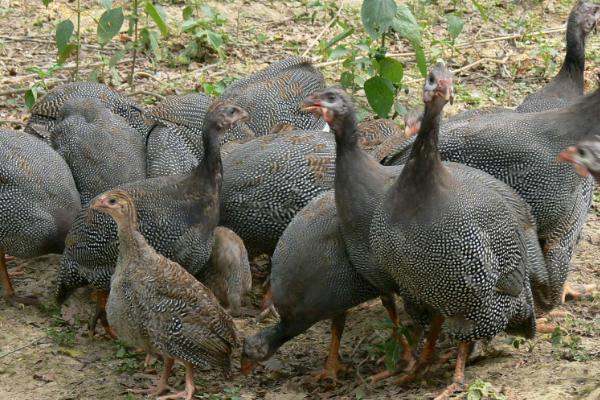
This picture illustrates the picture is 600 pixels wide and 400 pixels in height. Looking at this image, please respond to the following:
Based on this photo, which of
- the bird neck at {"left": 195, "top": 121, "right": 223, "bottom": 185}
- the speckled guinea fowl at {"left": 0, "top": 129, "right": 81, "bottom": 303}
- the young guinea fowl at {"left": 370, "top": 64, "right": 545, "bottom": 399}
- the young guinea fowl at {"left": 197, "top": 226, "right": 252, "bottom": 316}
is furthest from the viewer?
the speckled guinea fowl at {"left": 0, "top": 129, "right": 81, "bottom": 303}

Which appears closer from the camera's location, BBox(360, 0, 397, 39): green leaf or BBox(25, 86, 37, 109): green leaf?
BBox(360, 0, 397, 39): green leaf

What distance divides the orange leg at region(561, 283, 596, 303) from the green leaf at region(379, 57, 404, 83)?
6.52ft

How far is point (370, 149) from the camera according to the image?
21.9 feet

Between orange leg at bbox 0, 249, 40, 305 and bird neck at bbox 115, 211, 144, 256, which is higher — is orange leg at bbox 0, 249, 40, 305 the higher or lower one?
the lower one

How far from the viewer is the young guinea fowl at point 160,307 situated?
5312mm

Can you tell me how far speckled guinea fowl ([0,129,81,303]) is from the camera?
20.2ft

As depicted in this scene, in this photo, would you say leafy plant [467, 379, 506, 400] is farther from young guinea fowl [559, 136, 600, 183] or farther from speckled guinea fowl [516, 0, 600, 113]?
speckled guinea fowl [516, 0, 600, 113]

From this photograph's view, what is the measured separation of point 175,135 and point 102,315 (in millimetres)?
1368

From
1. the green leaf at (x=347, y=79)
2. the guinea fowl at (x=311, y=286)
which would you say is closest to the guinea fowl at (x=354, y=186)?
the guinea fowl at (x=311, y=286)

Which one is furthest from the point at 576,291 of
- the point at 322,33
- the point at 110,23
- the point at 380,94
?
the point at 322,33

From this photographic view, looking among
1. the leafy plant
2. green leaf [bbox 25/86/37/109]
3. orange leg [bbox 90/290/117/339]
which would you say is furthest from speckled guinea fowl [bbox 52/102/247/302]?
green leaf [bbox 25/86/37/109]

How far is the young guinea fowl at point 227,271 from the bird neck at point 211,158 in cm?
37

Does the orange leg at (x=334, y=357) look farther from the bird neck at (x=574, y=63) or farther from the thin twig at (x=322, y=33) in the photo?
the thin twig at (x=322, y=33)

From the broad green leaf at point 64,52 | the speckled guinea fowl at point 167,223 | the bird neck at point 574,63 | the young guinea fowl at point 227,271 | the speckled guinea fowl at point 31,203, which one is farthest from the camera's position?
the broad green leaf at point 64,52
